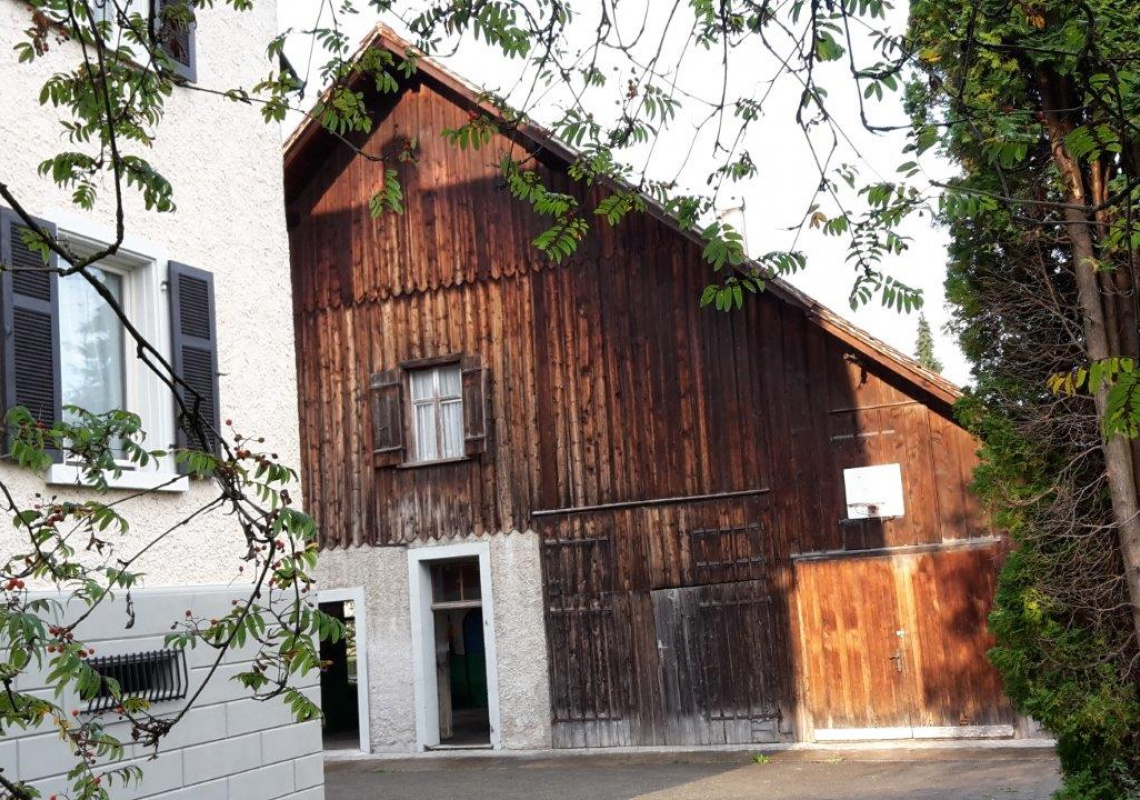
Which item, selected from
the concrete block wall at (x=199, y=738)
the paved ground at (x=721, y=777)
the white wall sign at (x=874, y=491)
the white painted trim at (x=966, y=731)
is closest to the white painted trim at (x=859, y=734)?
the white painted trim at (x=966, y=731)

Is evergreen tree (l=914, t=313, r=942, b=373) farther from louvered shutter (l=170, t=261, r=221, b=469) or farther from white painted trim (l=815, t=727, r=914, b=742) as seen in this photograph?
louvered shutter (l=170, t=261, r=221, b=469)

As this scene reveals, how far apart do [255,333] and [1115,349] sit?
630cm

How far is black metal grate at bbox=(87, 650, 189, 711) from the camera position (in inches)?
316

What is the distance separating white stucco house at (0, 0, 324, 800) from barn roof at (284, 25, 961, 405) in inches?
154

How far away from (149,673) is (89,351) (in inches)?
81.3

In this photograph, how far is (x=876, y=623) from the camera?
16062mm

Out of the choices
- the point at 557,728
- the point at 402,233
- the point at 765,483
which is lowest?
the point at 557,728

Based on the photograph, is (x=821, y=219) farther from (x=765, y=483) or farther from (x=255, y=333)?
(x=765, y=483)

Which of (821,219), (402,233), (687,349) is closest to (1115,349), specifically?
(821,219)

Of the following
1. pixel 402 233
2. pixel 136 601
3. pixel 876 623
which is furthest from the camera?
pixel 402 233

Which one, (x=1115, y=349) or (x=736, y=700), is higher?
(x=1115, y=349)

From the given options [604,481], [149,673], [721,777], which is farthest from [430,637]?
[149,673]

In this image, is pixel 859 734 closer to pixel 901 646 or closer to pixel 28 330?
pixel 901 646

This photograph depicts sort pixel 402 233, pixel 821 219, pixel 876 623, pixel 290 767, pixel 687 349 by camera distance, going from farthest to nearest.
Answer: pixel 402 233 → pixel 687 349 → pixel 876 623 → pixel 290 767 → pixel 821 219
